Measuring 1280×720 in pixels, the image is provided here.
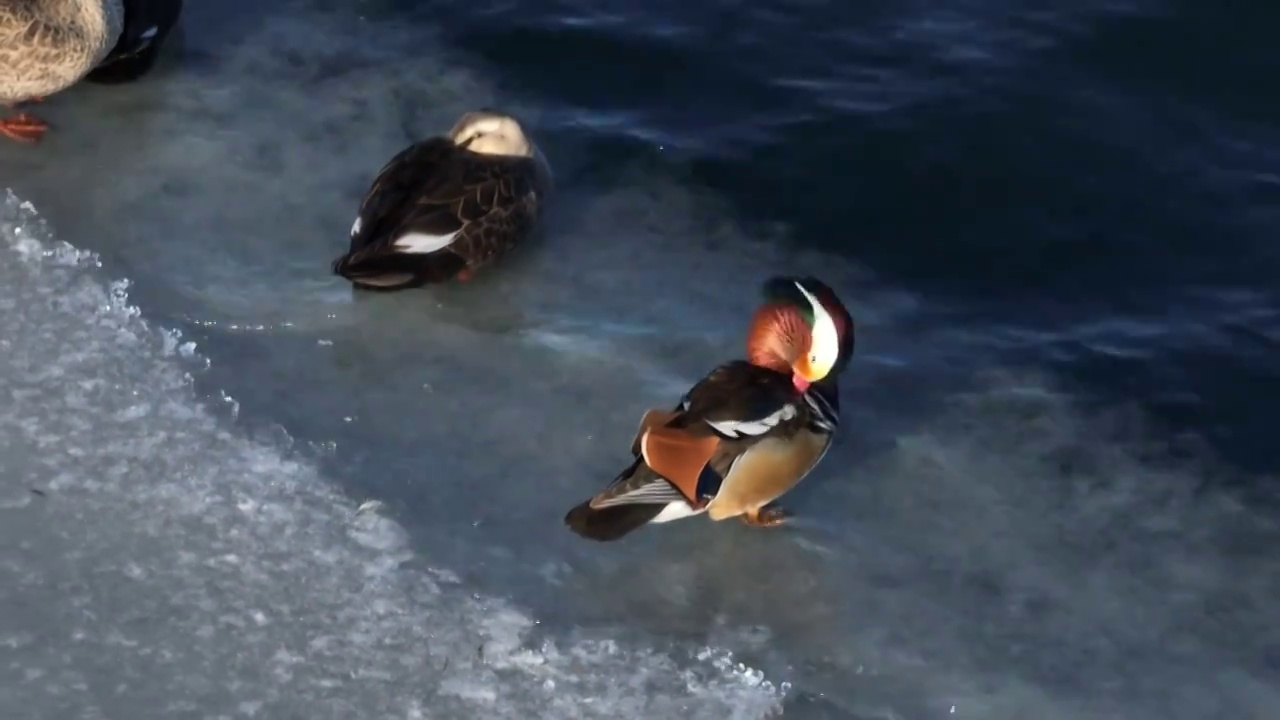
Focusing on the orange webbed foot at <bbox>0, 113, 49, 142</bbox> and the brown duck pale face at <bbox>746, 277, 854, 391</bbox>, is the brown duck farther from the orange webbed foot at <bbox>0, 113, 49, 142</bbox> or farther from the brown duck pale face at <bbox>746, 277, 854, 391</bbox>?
the orange webbed foot at <bbox>0, 113, 49, 142</bbox>

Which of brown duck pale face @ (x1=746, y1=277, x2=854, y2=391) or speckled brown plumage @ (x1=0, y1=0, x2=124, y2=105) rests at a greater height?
speckled brown plumage @ (x1=0, y1=0, x2=124, y2=105)

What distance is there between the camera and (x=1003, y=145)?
7.43 meters

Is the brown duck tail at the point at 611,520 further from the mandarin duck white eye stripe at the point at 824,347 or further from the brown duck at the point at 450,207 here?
the brown duck at the point at 450,207

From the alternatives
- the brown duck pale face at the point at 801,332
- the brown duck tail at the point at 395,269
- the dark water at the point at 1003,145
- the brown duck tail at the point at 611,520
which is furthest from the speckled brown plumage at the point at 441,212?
the brown duck tail at the point at 611,520

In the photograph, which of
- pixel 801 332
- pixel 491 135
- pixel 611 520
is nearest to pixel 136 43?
pixel 491 135

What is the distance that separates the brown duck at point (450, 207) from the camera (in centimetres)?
573

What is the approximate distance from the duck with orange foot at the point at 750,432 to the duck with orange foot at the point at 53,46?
3.15 metres

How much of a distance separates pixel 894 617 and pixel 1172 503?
1.19 metres

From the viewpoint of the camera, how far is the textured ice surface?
13.2 feet

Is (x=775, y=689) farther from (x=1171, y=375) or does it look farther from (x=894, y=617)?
(x=1171, y=375)

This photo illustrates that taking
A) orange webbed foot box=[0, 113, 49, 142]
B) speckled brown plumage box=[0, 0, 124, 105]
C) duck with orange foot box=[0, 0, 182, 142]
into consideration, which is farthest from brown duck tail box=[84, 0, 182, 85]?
orange webbed foot box=[0, 113, 49, 142]

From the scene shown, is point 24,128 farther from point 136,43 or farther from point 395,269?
point 395,269

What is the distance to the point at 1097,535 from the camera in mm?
4945

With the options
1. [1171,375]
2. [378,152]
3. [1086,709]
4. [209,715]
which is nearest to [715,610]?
[1086,709]
